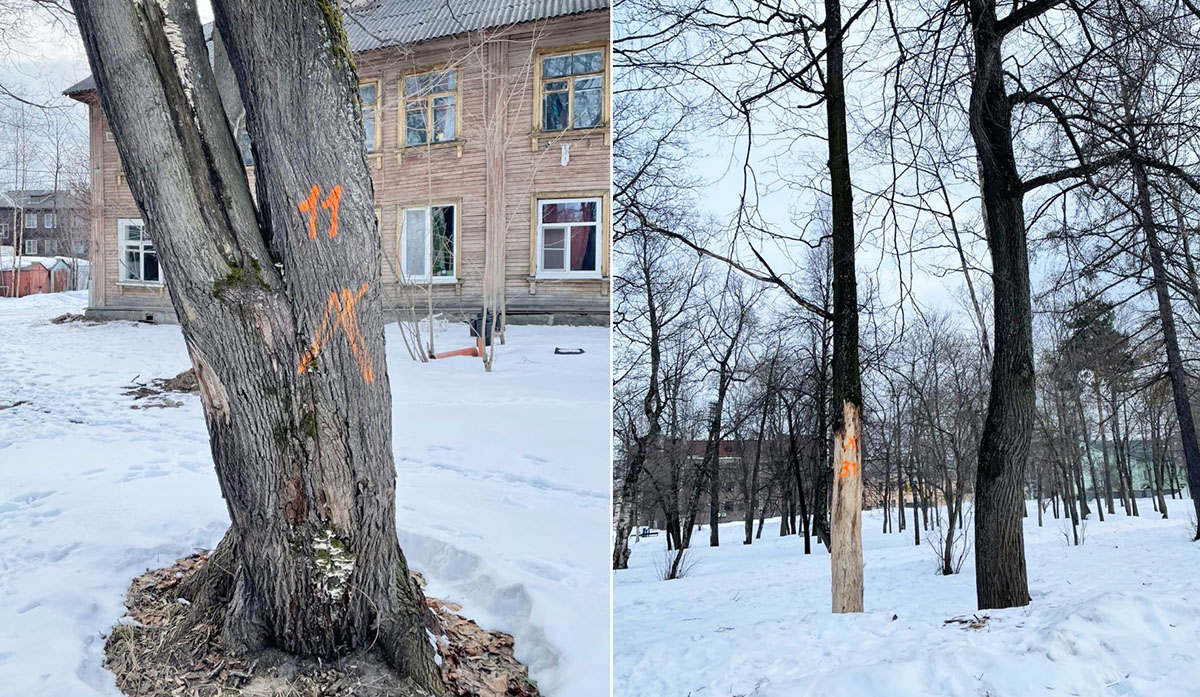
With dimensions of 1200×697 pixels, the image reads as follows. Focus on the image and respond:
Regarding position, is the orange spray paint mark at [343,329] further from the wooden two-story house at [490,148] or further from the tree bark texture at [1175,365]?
the tree bark texture at [1175,365]

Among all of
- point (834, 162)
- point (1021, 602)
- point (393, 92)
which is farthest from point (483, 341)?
point (1021, 602)

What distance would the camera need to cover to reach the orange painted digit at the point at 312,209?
3.63ft

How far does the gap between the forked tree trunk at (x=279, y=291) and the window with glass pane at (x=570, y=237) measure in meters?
0.77

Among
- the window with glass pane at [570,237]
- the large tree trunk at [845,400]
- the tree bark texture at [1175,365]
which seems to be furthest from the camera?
the window with glass pane at [570,237]

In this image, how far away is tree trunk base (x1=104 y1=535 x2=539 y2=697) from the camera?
1.05 m

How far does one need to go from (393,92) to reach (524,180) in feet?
1.39

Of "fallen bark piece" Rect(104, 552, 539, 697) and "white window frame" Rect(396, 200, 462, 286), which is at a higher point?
"white window frame" Rect(396, 200, 462, 286)

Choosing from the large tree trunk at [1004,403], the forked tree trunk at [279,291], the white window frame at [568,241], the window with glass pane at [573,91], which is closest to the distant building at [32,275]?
A: the forked tree trunk at [279,291]

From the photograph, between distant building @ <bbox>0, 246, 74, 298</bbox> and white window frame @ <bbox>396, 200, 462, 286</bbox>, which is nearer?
distant building @ <bbox>0, 246, 74, 298</bbox>

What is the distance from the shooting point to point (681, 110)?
195 cm

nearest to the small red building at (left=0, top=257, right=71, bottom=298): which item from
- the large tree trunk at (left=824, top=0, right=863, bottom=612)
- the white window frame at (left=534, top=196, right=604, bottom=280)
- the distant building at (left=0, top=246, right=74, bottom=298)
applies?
the distant building at (left=0, top=246, right=74, bottom=298)

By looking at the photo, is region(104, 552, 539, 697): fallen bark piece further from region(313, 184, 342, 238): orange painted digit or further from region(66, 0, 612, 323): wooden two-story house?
region(66, 0, 612, 323): wooden two-story house

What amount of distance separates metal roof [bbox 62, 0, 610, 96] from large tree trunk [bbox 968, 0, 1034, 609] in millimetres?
1124

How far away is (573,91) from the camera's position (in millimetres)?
2094
